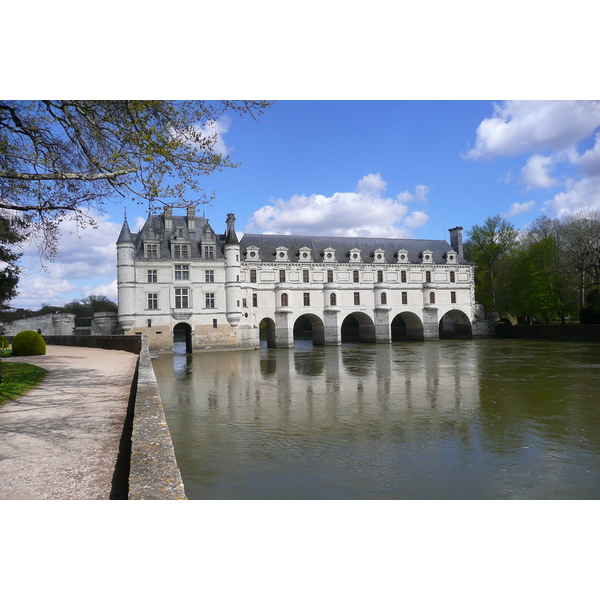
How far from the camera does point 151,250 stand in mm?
31344

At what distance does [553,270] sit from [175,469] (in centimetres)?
3799

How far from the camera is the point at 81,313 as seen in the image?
45.1 m

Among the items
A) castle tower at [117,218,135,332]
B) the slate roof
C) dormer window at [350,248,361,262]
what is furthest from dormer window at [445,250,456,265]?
castle tower at [117,218,135,332]

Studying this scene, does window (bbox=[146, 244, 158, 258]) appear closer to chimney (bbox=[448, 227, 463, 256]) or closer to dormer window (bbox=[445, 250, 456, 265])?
dormer window (bbox=[445, 250, 456, 265])

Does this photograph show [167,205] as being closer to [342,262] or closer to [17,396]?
[17,396]

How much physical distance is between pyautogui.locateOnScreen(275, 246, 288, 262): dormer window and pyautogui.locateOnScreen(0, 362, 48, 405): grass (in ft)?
76.5

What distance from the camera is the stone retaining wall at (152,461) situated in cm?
345

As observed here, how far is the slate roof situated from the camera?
36219mm

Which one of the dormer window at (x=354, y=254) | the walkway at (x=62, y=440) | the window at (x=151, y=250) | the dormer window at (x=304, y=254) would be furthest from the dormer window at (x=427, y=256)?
the walkway at (x=62, y=440)

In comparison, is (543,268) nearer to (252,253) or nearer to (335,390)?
(252,253)

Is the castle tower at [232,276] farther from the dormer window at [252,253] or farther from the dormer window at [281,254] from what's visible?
the dormer window at [281,254]

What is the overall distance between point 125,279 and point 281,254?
36.9 ft

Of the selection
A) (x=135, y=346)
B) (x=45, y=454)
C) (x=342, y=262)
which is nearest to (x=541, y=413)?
(x=45, y=454)

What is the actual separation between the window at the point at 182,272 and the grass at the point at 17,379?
18.2m
